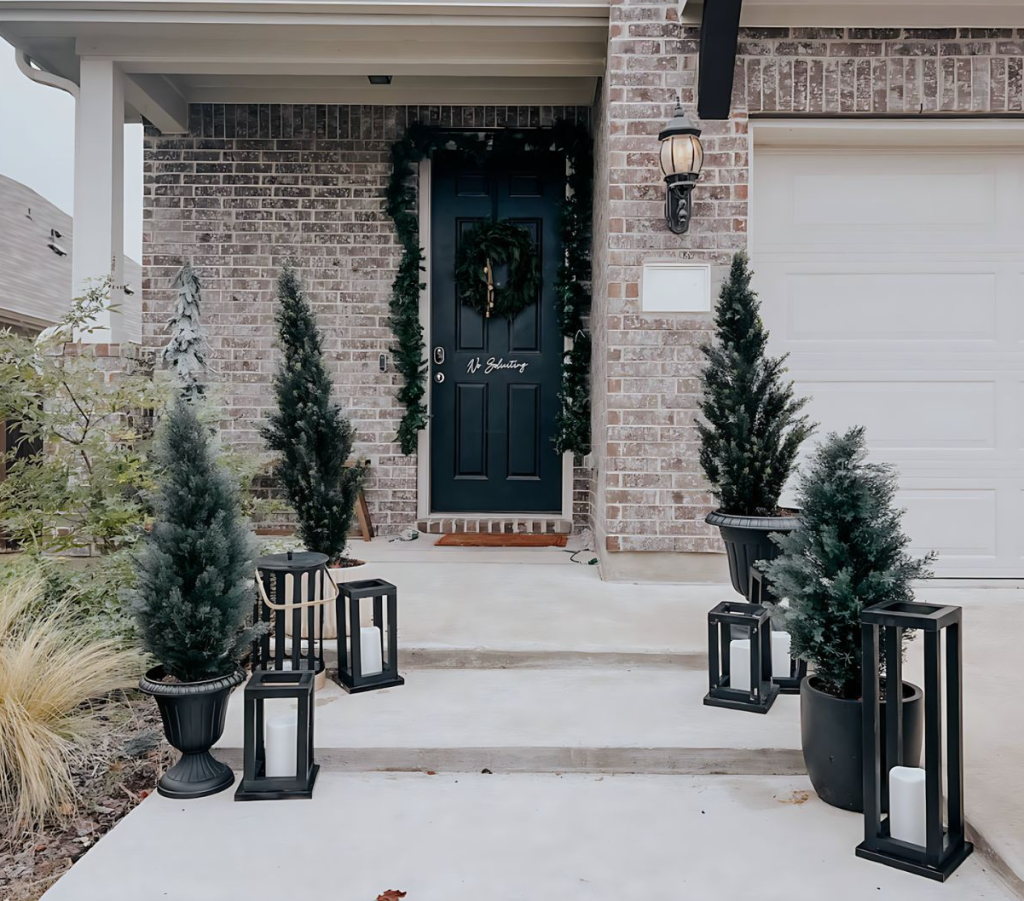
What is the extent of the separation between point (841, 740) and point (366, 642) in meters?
1.52

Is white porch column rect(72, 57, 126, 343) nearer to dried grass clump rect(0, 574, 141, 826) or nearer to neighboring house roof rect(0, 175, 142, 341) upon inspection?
neighboring house roof rect(0, 175, 142, 341)

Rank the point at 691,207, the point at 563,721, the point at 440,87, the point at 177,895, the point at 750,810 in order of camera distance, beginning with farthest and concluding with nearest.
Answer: the point at 440,87, the point at 691,207, the point at 563,721, the point at 750,810, the point at 177,895

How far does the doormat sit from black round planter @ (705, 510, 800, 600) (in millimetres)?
2071

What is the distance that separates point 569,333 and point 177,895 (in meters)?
4.24

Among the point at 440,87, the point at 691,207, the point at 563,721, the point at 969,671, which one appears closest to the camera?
the point at 563,721

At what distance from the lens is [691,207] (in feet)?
13.7

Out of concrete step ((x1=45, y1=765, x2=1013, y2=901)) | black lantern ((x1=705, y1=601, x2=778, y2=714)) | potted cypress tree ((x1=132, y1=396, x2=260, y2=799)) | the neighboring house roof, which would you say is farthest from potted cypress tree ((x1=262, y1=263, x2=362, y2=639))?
the neighboring house roof

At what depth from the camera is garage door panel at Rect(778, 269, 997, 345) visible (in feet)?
14.4

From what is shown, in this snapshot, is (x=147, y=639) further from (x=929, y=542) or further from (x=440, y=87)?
(x=440, y=87)

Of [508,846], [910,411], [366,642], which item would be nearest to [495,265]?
[910,411]

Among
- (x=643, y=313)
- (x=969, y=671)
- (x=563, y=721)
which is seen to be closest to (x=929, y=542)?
(x=969, y=671)

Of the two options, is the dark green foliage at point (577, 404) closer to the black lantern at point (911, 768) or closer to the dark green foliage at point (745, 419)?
the dark green foliage at point (745, 419)

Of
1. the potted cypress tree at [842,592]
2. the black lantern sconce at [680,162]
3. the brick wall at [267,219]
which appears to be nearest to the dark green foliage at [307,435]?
the potted cypress tree at [842,592]

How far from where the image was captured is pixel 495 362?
564 centimetres
